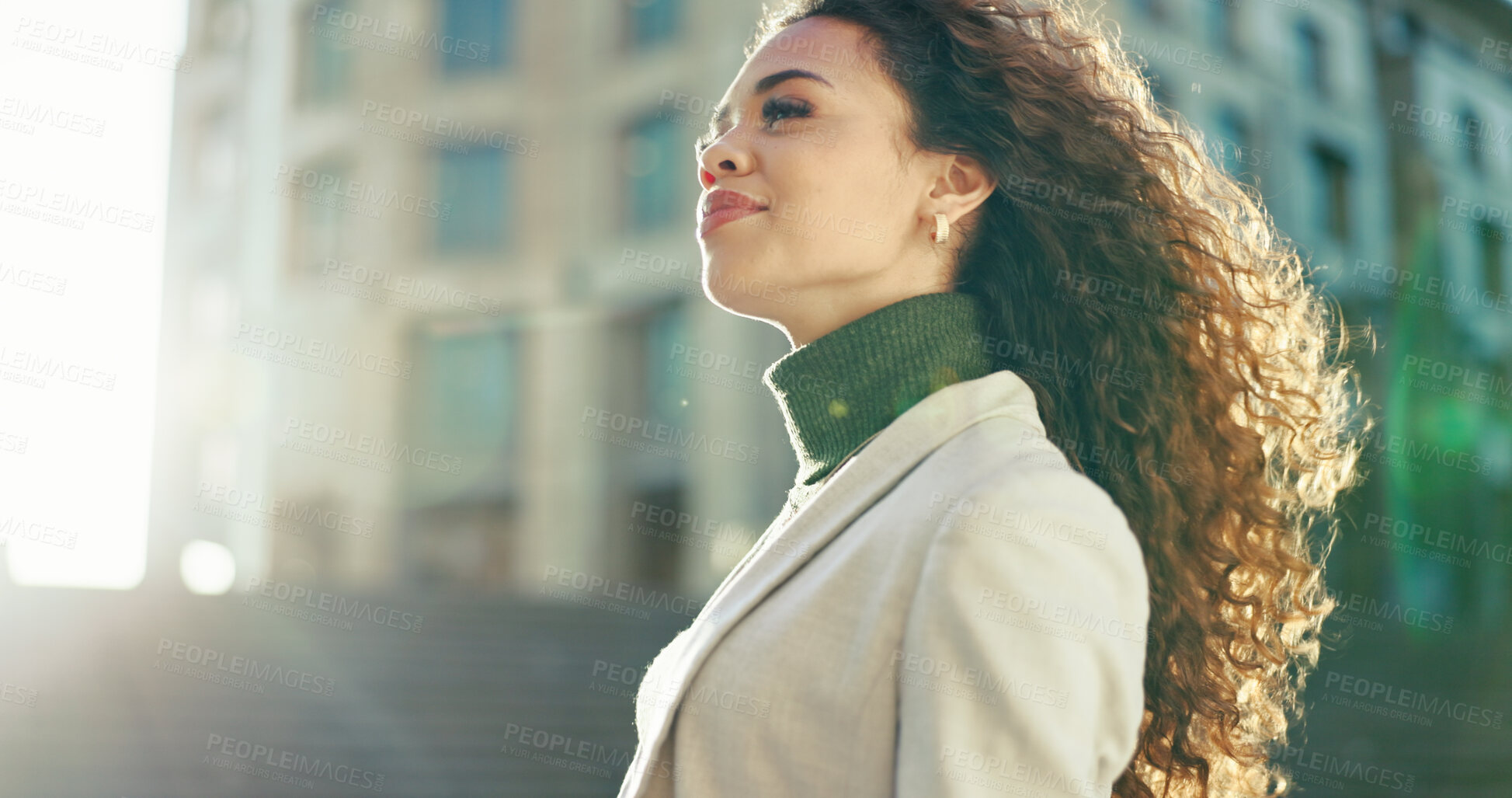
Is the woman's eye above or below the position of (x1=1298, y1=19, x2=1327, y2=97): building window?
below

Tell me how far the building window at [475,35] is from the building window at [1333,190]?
14601 millimetres

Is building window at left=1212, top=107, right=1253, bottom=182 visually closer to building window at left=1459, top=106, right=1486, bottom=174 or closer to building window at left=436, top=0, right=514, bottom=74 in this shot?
building window at left=1459, top=106, right=1486, bottom=174

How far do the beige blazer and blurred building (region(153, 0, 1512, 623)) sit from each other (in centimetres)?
1516

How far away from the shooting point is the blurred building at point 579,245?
1844 centimetres

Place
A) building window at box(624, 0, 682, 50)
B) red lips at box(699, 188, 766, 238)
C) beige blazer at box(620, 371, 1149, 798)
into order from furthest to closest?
building window at box(624, 0, 682, 50)
red lips at box(699, 188, 766, 238)
beige blazer at box(620, 371, 1149, 798)

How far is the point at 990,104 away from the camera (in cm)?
203

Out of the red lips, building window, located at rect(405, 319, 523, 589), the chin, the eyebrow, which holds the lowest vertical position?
building window, located at rect(405, 319, 523, 589)

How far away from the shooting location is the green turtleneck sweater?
1869mm

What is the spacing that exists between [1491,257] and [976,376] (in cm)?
2481

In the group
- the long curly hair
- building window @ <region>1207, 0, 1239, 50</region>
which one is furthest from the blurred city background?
the long curly hair

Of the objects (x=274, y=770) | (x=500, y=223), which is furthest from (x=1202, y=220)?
(x=500, y=223)

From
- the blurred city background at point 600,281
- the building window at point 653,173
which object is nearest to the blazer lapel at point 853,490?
the blurred city background at point 600,281

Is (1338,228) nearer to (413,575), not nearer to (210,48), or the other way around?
(413,575)

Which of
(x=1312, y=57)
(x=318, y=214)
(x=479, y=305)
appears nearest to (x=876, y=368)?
(x=479, y=305)
